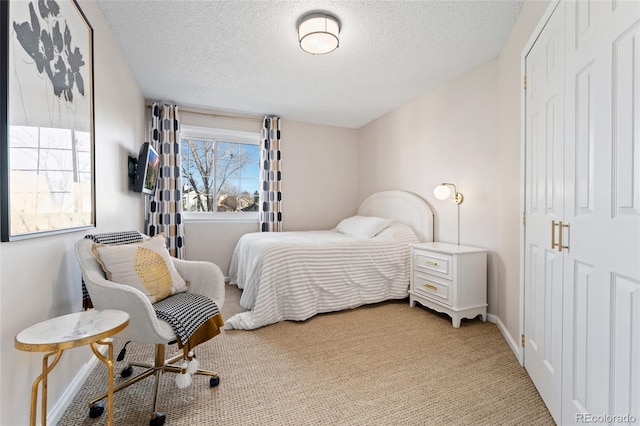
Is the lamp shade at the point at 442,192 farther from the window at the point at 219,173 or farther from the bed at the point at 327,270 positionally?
the window at the point at 219,173

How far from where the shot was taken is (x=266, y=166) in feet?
14.8

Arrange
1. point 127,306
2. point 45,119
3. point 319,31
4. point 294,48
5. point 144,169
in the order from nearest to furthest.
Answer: point 45,119 → point 127,306 → point 319,31 → point 294,48 → point 144,169

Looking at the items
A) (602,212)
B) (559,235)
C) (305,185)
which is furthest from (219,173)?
(602,212)

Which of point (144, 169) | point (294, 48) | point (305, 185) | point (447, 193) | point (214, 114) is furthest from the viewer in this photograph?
point (305, 185)

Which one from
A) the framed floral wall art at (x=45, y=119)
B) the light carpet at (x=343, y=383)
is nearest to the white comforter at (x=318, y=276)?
the light carpet at (x=343, y=383)

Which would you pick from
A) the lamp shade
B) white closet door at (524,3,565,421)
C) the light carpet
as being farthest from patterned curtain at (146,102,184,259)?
white closet door at (524,3,565,421)

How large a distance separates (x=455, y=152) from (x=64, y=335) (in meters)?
3.45

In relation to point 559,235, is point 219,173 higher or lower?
higher

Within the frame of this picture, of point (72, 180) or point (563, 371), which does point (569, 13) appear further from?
point (72, 180)

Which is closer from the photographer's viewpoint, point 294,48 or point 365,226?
point 294,48

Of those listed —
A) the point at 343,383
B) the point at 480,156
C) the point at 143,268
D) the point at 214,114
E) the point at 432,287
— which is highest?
the point at 214,114

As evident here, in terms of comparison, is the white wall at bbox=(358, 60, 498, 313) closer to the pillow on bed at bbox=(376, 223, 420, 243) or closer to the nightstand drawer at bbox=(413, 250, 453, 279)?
the pillow on bed at bbox=(376, 223, 420, 243)

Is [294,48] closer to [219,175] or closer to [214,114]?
[214,114]

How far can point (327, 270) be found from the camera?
295 centimetres
